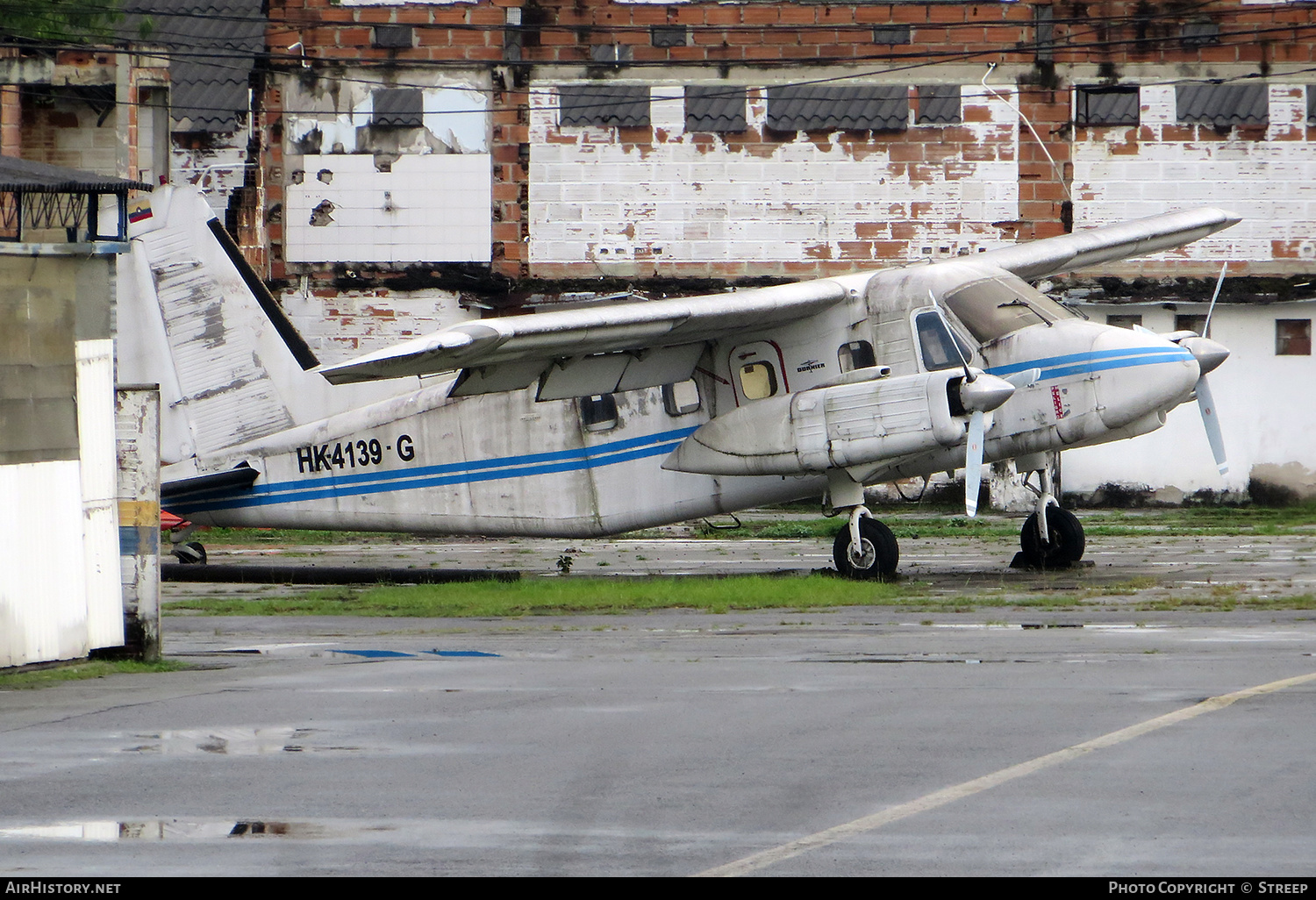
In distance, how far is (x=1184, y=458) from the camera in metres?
32.0

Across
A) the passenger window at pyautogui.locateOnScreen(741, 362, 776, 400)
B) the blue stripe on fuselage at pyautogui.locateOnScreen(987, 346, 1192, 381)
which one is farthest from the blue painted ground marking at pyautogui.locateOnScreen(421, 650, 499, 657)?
the blue stripe on fuselage at pyautogui.locateOnScreen(987, 346, 1192, 381)

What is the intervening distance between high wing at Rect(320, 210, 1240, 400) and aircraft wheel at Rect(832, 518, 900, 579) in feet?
8.12

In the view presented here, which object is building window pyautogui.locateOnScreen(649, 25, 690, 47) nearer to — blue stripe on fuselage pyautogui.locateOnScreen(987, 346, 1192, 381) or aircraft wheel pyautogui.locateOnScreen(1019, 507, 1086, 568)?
aircraft wheel pyautogui.locateOnScreen(1019, 507, 1086, 568)

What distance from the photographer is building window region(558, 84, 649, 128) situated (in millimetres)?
33031

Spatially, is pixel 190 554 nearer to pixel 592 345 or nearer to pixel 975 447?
pixel 592 345

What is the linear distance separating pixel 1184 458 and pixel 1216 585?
1645 centimetres

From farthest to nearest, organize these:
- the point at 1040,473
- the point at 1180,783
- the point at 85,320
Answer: the point at 1040,473 < the point at 85,320 < the point at 1180,783

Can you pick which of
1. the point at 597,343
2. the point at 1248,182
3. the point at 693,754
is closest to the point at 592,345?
the point at 597,343

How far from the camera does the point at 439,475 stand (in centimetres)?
1955

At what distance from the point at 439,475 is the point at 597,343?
3.78 meters

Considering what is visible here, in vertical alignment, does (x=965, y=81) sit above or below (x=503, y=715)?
above

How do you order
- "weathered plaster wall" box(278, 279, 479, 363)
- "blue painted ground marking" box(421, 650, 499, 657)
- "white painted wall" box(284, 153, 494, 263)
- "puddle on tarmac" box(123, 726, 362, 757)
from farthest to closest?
"white painted wall" box(284, 153, 494, 263) < "weathered plaster wall" box(278, 279, 479, 363) < "blue painted ground marking" box(421, 650, 499, 657) < "puddle on tarmac" box(123, 726, 362, 757)

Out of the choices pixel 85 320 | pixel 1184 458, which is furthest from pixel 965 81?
pixel 85 320

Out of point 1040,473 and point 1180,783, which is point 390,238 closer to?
point 1040,473
